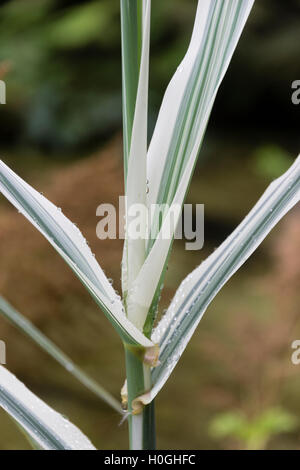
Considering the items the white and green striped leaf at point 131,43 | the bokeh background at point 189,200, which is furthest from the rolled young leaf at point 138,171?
the bokeh background at point 189,200

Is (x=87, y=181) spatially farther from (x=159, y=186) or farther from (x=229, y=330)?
(x=159, y=186)

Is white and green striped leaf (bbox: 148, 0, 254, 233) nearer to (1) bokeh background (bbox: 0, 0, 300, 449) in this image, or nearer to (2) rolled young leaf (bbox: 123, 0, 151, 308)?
(2) rolled young leaf (bbox: 123, 0, 151, 308)

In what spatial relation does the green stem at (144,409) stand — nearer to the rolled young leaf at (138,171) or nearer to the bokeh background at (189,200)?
the rolled young leaf at (138,171)

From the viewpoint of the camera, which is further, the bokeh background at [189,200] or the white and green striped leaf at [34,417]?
the bokeh background at [189,200]

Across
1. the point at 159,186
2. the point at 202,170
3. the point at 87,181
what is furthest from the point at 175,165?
the point at 202,170

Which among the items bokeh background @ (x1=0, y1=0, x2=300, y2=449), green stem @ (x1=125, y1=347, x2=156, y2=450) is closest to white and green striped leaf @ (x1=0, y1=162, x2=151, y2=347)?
green stem @ (x1=125, y1=347, x2=156, y2=450)

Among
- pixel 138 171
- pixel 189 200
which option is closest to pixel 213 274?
pixel 138 171

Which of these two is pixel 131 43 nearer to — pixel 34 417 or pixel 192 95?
pixel 192 95
